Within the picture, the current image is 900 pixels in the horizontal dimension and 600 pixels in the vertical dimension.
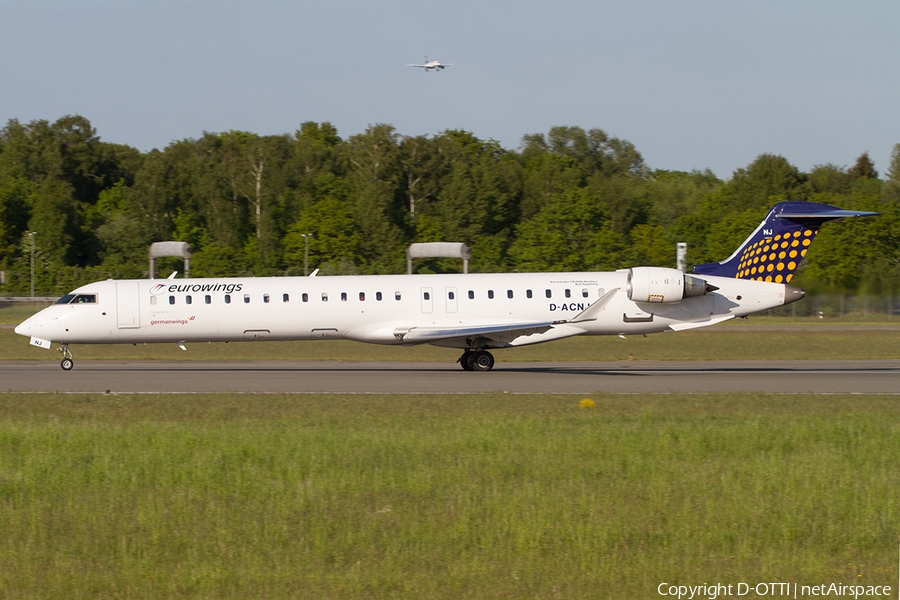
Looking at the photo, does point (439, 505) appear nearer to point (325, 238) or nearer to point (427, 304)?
point (427, 304)

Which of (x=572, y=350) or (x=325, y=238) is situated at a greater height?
(x=325, y=238)

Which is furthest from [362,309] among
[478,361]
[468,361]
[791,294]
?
[791,294]

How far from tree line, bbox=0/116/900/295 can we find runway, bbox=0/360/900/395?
33.0 m

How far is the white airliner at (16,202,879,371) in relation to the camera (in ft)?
75.9

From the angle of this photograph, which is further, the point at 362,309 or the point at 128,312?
the point at 362,309

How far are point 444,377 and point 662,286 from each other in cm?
664

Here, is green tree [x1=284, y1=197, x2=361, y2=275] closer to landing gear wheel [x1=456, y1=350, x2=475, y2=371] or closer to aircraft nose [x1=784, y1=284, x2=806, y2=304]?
landing gear wheel [x1=456, y1=350, x2=475, y2=371]

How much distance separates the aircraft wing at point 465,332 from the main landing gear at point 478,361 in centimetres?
88

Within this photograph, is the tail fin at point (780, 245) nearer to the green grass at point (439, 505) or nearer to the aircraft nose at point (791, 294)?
the aircraft nose at point (791, 294)

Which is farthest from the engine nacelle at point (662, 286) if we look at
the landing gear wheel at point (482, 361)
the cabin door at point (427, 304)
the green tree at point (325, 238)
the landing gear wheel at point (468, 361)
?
the green tree at point (325, 238)

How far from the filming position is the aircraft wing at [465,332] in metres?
22.6

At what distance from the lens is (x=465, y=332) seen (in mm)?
22672

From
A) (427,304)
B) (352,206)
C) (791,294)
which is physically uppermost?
(352,206)

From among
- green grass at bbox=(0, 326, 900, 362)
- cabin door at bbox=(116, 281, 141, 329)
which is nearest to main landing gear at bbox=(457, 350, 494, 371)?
green grass at bbox=(0, 326, 900, 362)
